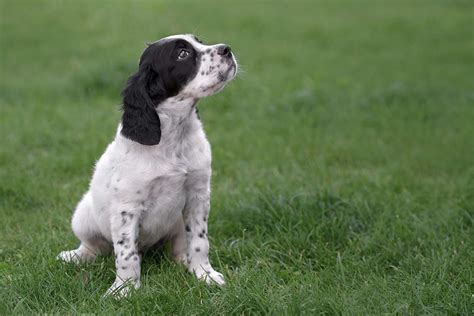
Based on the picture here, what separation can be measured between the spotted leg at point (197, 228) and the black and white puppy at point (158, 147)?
0.08ft

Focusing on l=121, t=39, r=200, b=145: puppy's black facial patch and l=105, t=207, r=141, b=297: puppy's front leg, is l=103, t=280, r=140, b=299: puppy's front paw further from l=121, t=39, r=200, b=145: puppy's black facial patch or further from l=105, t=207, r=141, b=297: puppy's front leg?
l=121, t=39, r=200, b=145: puppy's black facial patch

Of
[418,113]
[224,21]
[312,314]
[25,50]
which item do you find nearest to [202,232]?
[312,314]

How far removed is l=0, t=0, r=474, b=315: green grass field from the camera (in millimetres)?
3652

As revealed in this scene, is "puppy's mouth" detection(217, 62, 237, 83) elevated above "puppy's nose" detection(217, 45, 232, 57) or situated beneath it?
situated beneath

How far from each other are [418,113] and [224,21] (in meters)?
5.46

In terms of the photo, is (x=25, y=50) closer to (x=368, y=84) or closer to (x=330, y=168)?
(x=368, y=84)

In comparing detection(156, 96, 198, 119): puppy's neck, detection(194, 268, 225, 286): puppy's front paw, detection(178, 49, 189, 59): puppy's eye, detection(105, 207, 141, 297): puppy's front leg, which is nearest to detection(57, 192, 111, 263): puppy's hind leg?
detection(105, 207, 141, 297): puppy's front leg

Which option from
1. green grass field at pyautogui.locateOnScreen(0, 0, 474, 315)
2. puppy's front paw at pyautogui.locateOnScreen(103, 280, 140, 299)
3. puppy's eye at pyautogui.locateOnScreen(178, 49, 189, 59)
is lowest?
green grass field at pyautogui.locateOnScreen(0, 0, 474, 315)

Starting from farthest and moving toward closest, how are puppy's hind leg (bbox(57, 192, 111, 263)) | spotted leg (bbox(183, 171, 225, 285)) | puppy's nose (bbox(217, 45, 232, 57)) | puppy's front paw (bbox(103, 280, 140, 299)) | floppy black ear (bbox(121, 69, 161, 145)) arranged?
puppy's hind leg (bbox(57, 192, 111, 263))
spotted leg (bbox(183, 171, 225, 285))
puppy's nose (bbox(217, 45, 232, 57))
floppy black ear (bbox(121, 69, 161, 145))
puppy's front paw (bbox(103, 280, 140, 299))

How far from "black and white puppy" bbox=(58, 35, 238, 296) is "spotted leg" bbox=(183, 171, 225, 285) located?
25 mm

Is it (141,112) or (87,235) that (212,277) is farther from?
(141,112)

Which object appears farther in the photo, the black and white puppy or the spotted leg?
the spotted leg

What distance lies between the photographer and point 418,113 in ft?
26.3

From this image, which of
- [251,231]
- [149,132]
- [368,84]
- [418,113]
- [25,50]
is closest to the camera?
[149,132]
